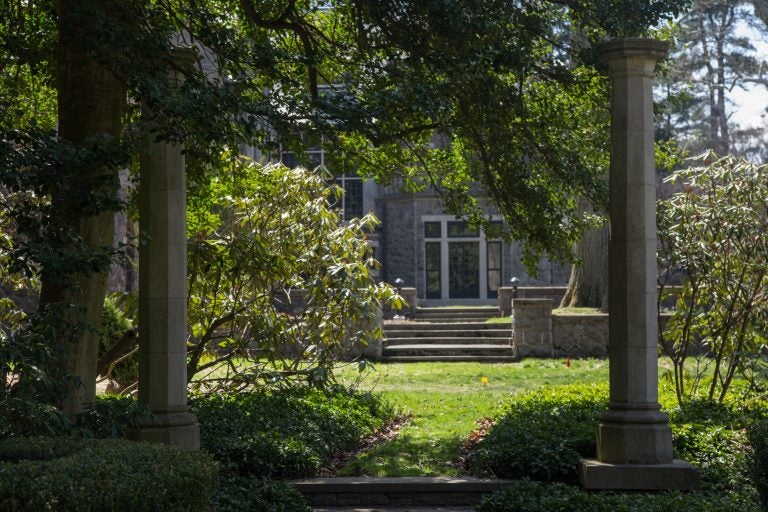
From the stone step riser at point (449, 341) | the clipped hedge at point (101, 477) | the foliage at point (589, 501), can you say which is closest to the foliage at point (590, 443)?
the foliage at point (589, 501)

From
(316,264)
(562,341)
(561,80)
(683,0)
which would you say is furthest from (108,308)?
(562,341)

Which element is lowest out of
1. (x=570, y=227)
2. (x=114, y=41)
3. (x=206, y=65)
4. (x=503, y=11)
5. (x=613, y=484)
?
(x=613, y=484)

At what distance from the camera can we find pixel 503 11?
1031 centimetres

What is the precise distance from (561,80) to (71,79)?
5043 mm

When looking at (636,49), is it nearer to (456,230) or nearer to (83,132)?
(83,132)

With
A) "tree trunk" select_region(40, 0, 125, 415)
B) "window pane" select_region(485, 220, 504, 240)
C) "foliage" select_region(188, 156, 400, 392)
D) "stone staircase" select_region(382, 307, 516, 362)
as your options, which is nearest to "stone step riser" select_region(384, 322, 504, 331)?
"stone staircase" select_region(382, 307, 516, 362)

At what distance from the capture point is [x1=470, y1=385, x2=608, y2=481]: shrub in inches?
352

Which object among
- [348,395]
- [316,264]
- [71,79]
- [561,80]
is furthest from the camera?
[348,395]

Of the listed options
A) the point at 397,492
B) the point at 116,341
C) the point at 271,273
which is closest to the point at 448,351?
the point at 116,341

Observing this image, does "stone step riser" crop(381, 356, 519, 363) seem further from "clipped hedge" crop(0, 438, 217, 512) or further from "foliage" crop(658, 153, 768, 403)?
"clipped hedge" crop(0, 438, 217, 512)

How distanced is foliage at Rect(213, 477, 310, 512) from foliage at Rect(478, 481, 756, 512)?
4.79 feet

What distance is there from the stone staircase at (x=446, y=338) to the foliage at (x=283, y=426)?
9.28 meters

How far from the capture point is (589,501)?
7.70 meters

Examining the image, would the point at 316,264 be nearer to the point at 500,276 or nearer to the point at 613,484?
the point at 613,484
